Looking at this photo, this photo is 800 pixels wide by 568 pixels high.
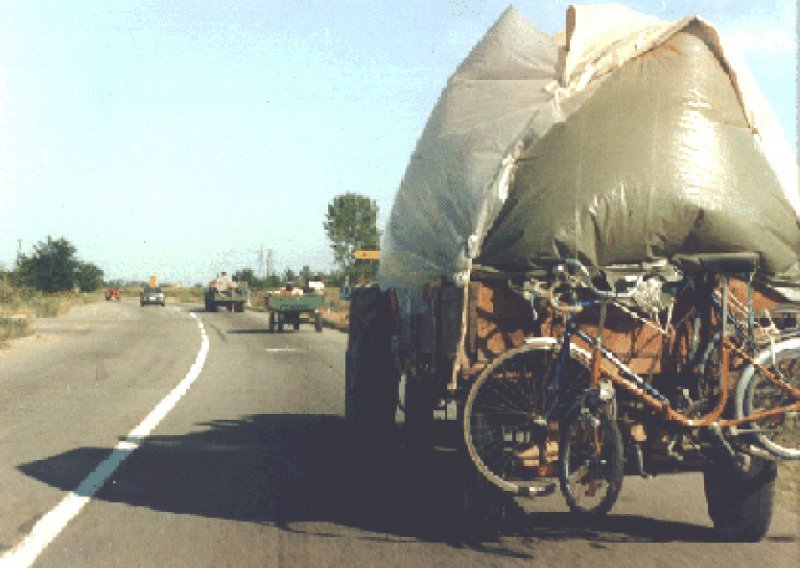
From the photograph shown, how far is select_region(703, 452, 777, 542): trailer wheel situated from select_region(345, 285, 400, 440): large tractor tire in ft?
10.7

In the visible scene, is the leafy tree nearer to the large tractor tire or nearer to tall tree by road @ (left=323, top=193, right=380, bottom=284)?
tall tree by road @ (left=323, top=193, right=380, bottom=284)

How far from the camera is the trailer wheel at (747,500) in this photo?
592 cm

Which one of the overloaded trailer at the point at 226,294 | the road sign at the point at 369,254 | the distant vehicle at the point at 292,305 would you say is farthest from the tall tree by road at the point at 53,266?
the road sign at the point at 369,254

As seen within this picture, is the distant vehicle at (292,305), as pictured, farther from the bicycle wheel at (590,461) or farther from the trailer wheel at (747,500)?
the bicycle wheel at (590,461)

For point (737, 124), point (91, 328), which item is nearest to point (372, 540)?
point (737, 124)

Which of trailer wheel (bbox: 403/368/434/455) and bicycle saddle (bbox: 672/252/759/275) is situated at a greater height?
bicycle saddle (bbox: 672/252/759/275)

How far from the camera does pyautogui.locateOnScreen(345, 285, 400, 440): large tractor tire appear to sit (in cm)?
892

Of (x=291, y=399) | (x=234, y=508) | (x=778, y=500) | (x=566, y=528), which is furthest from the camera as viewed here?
(x=291, y=399)

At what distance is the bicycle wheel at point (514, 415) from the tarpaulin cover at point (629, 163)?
0.52 m

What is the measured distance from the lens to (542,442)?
19.1 feet

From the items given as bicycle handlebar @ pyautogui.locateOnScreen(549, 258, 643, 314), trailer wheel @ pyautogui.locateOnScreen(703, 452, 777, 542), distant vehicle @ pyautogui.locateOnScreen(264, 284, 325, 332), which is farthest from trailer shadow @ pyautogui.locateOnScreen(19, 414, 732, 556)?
distant vehicle @ pyautogui.locateOnScreen(264, 284, 325, 332)

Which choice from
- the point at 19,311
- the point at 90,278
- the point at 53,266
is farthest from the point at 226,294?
the point at 90,278

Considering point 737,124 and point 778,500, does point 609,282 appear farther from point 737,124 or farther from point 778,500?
point 778,500

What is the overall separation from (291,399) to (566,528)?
789 cm
